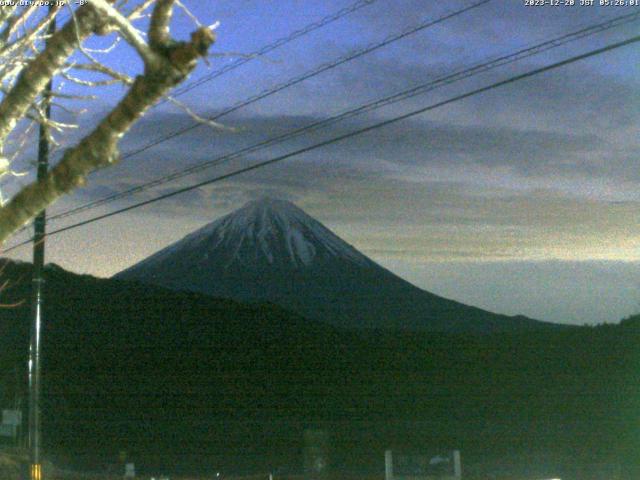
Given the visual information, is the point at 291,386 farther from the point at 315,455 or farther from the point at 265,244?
the point at 265,244

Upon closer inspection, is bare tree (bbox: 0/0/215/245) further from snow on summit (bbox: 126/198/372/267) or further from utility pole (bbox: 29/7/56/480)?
snow on summit (bbox: 126/198/372/267)

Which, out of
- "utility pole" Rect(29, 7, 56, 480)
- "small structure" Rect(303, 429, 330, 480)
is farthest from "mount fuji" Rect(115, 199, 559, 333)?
"utility pole" Rect(29, 7, 56, 480)

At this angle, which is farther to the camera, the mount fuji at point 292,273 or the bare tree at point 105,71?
the mount fuji at point 292,273

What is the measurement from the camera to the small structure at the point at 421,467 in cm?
1947

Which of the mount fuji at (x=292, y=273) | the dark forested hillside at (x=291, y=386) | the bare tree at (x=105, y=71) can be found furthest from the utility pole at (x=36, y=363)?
the mount fuji at (x=292, y=273)

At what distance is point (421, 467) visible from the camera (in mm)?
19875

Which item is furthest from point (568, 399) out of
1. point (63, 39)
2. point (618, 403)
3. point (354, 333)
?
point (63, 39)

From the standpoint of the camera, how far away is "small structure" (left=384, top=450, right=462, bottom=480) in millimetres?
19469

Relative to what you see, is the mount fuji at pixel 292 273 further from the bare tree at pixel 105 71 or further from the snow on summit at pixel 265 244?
the bare tree at pixel 105 71

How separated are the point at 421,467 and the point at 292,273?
80094 millimetres

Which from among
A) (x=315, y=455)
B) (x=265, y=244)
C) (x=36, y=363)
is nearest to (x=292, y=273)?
(x=265, y=244)

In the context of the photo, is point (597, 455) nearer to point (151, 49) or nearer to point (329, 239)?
point (151, 49)

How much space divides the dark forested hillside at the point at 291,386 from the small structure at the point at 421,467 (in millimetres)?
16499

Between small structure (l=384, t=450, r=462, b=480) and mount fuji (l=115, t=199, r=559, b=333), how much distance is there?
63.1 m
